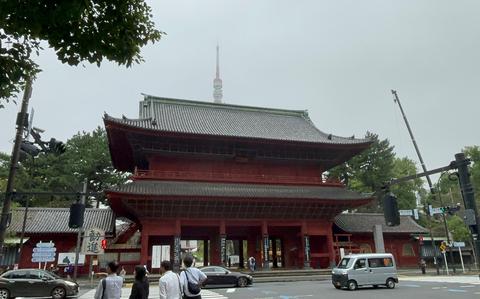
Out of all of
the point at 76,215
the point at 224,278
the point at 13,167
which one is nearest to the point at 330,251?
the point at 224,278

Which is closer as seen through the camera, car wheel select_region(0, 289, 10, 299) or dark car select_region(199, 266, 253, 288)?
car wheel select_region(0, 289, 10, 299)

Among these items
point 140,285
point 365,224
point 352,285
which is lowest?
point 352,285

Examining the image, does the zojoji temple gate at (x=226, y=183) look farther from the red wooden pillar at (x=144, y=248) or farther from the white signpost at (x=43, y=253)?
the white signpost at (x=43, y=253)

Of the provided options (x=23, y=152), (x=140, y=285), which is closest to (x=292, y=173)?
(x=23, y=152)

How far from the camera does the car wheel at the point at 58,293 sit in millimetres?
17500

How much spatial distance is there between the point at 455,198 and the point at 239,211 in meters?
47.1

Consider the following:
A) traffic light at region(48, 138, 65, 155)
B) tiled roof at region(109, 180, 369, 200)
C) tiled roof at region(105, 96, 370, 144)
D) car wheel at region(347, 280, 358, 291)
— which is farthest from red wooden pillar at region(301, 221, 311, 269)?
traffic light at region(48, 138, 65, 155)

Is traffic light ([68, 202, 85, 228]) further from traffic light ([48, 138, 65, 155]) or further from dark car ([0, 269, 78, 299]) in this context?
dark car ([0, 269, 78, 299])

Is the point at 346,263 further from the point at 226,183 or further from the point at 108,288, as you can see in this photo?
the point at 108,288

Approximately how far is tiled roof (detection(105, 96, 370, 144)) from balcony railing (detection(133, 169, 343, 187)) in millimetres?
3420

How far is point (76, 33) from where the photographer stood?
6.53 metres

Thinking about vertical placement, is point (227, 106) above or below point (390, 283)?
above

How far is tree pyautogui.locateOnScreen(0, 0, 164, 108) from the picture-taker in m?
5.89

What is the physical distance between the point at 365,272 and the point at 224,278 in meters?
8.22
